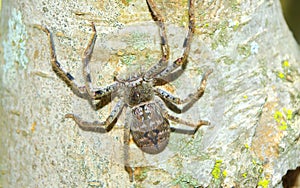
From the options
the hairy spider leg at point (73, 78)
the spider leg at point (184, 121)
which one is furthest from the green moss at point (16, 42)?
the spider leg at point (184, 121)

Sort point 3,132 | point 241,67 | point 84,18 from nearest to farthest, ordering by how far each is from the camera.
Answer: point 84,18, point 241,67, point 3,132

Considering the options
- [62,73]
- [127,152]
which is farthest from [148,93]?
[62,73]

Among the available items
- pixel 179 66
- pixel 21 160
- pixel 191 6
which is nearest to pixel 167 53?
pixel 179 66

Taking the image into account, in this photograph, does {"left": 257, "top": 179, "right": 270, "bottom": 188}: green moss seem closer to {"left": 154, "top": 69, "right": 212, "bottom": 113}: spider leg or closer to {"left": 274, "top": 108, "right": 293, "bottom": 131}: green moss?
{"left": 274, "top": 108, "right": 293, "bottom": 131}: green moss

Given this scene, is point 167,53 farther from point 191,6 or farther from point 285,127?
point 285,127

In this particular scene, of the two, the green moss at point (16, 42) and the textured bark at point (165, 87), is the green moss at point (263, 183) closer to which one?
the textured bark at point (165, 87)

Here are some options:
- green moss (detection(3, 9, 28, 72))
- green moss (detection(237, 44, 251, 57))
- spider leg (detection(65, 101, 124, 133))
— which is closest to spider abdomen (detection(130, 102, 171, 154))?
spider leg (detection(65, 101, 124, 133))

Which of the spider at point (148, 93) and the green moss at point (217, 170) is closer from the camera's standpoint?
the spider at point (148, 93)
